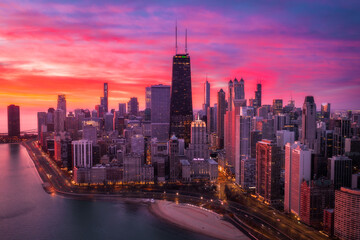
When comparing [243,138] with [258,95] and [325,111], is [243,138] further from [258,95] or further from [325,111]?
[258,95]

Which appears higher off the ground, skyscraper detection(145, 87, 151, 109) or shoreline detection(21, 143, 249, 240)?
skyscraper detection(145, 87, 151, 109)

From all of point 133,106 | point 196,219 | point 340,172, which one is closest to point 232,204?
point 196,219

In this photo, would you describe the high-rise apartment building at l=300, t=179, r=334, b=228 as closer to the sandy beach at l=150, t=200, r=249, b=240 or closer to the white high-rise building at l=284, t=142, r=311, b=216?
the white high-rise building at l=284, t=142, r=311, b=216

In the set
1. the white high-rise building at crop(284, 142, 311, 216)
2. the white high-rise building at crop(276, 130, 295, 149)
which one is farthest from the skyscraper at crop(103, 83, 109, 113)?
the white high-rise building at crop(284, 142, 311, 216)

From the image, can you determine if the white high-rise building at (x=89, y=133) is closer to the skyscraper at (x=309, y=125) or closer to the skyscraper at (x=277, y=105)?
the skyscraper at (x=309, y=125)

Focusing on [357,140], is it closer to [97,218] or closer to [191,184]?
[191,184]

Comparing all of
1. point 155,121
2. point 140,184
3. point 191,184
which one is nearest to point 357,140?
point 191,184
